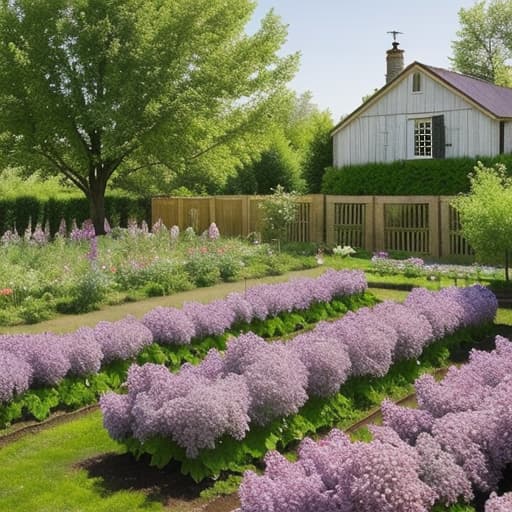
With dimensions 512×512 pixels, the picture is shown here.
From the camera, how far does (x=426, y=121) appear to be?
26484mm

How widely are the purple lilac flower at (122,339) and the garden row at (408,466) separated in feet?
12.2

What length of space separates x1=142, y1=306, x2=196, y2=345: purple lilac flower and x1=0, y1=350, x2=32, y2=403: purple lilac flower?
206 cm

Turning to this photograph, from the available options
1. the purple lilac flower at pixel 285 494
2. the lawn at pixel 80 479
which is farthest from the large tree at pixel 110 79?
the purple lilac flower at pixel 285 494

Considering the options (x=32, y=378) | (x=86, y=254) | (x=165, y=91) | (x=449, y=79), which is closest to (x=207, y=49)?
(x=165, y=91)

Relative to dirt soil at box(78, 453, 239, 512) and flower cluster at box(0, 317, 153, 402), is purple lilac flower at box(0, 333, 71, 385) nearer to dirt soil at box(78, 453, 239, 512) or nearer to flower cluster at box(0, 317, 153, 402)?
flower cluster at box(0, 317, 153, 402)

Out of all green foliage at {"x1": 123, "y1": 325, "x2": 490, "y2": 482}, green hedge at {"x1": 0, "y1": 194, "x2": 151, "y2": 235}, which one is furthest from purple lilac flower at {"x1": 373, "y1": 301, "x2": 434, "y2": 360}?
green hedge at {"x1": 0, "y1": 194, "x2": 151, "y2": 235}

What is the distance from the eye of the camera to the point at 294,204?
22.7m

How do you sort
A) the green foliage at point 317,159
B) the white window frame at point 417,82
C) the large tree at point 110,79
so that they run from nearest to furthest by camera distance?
the large tree at point 110,79
the white window frame at point 417,82
the green foliage at point 317,159

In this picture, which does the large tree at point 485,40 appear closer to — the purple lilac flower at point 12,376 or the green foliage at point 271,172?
the green foliage at point 271,172

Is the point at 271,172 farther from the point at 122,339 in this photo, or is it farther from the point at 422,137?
the point at 122,339

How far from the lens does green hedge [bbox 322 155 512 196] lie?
2459 centimetres

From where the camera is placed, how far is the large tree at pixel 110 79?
2166 centimetres

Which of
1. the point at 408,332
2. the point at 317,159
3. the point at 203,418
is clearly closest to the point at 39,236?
the point at 408,332

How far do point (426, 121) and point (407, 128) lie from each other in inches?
29.1
